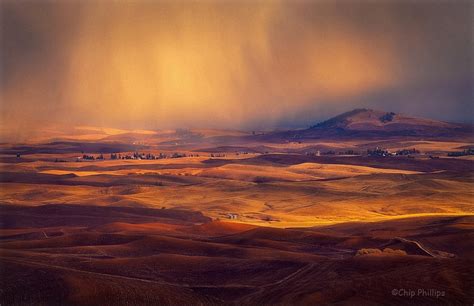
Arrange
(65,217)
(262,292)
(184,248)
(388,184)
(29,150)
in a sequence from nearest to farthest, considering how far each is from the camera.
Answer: (262,292)
(184,248)
(65,217)
(388,184)
(29,150)

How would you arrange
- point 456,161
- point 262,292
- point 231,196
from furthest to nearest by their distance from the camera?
point 456,161 → point 231,196 → point 262,292

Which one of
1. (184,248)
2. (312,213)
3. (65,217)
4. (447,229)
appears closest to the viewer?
(184,248)

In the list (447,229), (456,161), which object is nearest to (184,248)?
(447,229)

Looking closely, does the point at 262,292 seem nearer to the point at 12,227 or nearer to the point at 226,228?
the point at 226,228

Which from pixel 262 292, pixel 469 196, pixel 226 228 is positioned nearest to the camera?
pixel 262 292

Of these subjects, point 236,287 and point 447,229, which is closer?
point 236,287

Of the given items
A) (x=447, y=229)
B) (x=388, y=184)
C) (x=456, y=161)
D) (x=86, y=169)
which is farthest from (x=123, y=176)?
(x=447, y=229)

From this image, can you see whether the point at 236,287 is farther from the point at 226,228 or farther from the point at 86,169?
the point at 86,169

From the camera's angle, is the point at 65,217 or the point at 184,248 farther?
the point at 65,217

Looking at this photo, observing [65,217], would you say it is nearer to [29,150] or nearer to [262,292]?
[262,292]
